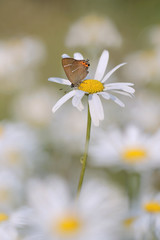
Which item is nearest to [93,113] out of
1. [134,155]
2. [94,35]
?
[134,155]

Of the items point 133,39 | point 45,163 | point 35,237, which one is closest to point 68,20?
point 133,39

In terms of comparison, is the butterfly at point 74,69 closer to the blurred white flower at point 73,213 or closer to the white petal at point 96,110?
the white petal at point 96,110

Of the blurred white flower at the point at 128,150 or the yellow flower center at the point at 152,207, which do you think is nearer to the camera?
the yellow flower center at the point at 152,207

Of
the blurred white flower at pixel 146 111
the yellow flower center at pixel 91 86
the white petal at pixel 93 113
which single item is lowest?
the white petal at pixel 93 113

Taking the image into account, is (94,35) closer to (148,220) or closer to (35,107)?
(35,107)

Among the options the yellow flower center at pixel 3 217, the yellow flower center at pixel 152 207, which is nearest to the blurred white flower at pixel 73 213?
the yellow flower center at pixel 3 217

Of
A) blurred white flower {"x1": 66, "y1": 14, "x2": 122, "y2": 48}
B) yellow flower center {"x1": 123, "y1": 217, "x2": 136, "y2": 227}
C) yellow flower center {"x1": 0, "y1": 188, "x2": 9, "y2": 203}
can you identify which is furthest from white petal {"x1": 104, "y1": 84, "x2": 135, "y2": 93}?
blurred white flower {"x1": 66, "y1": 14, "x2": 122, "y2": 48}
